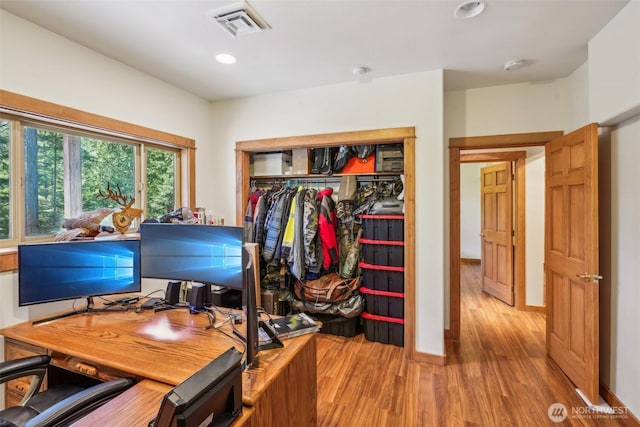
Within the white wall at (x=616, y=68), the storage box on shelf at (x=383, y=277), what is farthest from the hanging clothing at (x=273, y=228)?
the white wall at (x=616, y=68)

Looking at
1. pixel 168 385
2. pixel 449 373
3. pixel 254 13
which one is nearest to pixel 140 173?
pixel 254 13

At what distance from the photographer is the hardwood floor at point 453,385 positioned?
6.31 feet

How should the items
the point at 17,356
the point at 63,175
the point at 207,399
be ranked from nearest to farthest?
the point at 207,399 < the point at 17,356 < the point at 63,175

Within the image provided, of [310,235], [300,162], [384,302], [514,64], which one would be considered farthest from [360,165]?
[514,64]

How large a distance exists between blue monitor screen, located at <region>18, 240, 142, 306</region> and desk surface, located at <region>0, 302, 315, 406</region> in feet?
0.51

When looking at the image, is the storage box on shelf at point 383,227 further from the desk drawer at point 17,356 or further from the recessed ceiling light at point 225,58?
the desk drawer at point 17,356

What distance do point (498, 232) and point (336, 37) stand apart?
3.66 meters

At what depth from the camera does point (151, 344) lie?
138 cm

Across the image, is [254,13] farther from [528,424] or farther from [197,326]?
[528,424]

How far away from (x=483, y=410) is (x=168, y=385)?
2045 millimetres

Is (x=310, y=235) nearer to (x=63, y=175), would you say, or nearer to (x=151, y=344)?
(x=151, y=344)

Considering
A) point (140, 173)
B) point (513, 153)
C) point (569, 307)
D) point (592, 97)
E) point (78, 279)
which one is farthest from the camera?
point (513, 153)

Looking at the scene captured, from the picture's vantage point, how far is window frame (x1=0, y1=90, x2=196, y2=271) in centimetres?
181

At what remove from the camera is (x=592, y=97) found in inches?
82.4
